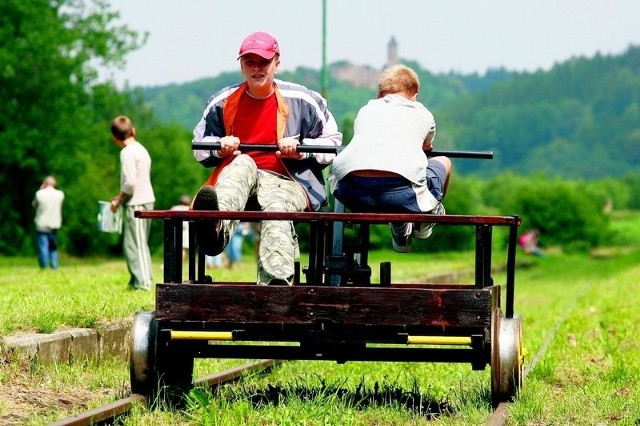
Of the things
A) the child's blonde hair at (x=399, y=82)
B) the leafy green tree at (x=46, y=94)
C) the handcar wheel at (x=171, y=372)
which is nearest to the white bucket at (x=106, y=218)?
the handcar wheel at (x=171, y=372)

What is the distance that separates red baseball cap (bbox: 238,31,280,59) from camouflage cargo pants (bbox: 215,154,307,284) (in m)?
0.61

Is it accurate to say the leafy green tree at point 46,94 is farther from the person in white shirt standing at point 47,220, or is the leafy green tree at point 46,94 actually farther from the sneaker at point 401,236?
the sneaker at point 401,236

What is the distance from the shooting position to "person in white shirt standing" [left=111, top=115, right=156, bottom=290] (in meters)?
13.9

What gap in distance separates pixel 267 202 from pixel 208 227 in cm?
50

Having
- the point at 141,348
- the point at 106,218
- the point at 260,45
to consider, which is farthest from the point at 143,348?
the point at 106,218

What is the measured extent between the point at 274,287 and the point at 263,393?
112 cm

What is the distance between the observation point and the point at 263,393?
7566 millimetres

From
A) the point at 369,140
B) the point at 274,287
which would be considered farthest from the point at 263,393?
the point at 369,140

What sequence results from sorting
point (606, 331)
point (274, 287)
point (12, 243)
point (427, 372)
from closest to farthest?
point (274, 287), point (427, 372), point (606, 331), point (12, 243)

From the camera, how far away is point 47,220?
25.3 metres

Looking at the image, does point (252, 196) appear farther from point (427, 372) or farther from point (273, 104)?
point (427, 372)

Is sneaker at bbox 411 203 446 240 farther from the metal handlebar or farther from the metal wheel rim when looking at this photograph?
the metal wheel rim

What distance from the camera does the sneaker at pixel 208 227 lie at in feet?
22.1

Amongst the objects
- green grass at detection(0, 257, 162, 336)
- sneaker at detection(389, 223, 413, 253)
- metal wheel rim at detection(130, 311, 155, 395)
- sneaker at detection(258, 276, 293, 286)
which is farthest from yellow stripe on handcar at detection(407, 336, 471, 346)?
green grass at detection(0, 257, 162, 336)
